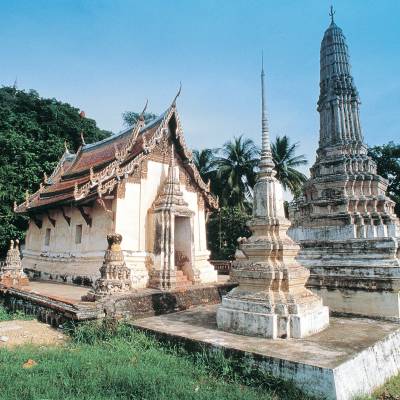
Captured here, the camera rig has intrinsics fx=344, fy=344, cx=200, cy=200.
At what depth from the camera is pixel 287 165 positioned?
2762cm

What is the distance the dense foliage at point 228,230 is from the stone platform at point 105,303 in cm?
1246

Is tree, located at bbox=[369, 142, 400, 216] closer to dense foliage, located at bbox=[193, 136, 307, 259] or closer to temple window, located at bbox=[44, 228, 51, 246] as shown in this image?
dense foliage, located at bbox=[193, 136, 307, 259]

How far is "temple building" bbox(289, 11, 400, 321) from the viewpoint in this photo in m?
7.10

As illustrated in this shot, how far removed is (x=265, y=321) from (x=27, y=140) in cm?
2432

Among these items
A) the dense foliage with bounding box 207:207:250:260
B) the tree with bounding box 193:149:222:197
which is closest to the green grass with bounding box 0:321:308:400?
the dense foliage with bounding box 207:207:250:260

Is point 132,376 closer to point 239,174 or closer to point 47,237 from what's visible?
point 47,237

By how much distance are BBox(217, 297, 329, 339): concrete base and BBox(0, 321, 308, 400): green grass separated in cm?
86

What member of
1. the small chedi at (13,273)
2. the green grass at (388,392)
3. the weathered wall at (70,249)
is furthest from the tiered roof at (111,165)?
the green grass at (388,392)

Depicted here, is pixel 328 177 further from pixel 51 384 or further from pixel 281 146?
pixel 281 146

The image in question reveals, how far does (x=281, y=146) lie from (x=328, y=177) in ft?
64.6

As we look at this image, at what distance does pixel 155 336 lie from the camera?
5.77 m

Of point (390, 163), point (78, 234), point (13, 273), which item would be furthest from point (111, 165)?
point (390, 163)

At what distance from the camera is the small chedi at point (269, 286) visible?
529 cm

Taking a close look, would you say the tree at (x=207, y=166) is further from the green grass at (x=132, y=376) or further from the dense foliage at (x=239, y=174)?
the green grass at (x=132, y=376)
